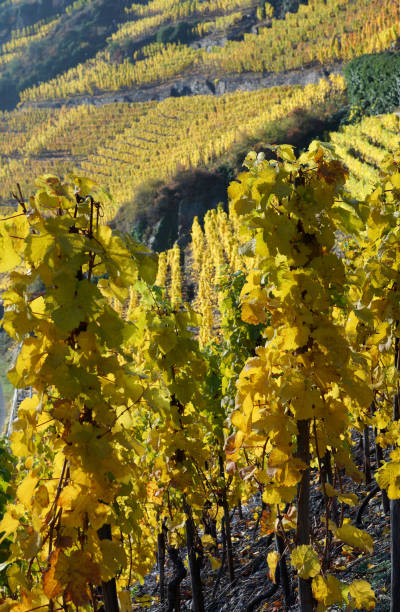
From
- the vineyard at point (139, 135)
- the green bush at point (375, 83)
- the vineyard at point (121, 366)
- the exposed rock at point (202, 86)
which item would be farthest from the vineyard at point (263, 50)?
the vineyard at point (121, 366)

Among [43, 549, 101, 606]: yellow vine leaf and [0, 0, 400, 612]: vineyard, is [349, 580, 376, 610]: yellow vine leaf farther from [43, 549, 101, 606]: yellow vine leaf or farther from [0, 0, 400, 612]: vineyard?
[43, 549, 101, 606]: yellow vine leaf

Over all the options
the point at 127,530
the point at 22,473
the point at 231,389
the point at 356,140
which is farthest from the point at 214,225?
the point at 127,530

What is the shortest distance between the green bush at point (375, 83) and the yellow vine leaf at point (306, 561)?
31.4 metres

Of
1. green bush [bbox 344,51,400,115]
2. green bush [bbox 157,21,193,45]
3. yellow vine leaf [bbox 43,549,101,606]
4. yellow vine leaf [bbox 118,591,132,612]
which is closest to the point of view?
yellow vine leaf [bbox 43,549,101,606]

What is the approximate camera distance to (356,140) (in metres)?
25.0

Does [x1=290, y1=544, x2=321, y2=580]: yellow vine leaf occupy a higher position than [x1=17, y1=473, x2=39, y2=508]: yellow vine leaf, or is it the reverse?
[x1=17, y1=473, x2=39, y2=508]: yellow vine leaf

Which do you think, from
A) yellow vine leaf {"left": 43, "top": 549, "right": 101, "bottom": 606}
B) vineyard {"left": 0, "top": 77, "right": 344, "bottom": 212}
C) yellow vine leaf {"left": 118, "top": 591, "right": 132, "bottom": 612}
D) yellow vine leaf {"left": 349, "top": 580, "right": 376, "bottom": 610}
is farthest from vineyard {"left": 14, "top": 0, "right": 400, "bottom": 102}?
yellow vine leaf {"left": 43, "top": 549, "right": 101, "bottom": 606}

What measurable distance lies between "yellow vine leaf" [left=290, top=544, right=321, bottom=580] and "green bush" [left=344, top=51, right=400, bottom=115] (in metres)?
31.4

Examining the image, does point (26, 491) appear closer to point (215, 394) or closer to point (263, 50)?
point (215, 394)

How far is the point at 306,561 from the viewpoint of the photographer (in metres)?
1.53

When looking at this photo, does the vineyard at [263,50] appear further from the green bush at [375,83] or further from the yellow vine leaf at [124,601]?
the yellow vine leaf at [124,601]

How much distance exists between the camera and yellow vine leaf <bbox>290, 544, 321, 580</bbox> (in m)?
1.51

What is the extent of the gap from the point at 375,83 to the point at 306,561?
34.2m

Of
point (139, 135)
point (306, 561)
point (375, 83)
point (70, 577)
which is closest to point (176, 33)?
point (139, 135)
